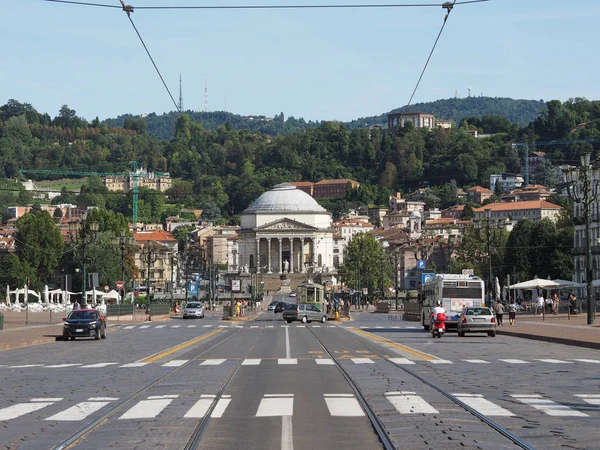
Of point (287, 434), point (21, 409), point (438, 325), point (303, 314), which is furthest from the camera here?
point (303, 314)

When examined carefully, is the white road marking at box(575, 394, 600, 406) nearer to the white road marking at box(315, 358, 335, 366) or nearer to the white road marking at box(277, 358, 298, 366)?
the white road marking at box(315, 358, 335, 366)

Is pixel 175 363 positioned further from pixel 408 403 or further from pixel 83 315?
pixel 83 315

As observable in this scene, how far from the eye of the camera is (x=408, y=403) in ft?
54.2

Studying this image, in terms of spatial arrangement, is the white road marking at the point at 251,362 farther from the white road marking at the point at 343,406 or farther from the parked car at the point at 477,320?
the parked car at the point at 477,320

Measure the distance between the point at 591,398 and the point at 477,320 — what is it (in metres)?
27.3

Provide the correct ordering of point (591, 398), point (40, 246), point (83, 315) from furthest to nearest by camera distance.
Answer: point (40, 246) < point (83, 315) < point (591, 398)

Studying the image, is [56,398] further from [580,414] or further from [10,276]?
[10,276]

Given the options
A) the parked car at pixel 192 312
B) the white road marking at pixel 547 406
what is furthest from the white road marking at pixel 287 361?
the parked car at pixel 192 312

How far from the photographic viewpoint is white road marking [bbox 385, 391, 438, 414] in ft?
50.7

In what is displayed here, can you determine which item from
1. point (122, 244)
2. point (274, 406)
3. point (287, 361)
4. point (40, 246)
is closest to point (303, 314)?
point (122, 244)

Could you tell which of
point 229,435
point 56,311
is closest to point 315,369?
point 229,435

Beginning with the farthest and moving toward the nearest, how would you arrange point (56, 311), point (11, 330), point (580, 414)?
point (56, 311) → point (11, 330) → point (580, 414)

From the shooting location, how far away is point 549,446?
40.2ft

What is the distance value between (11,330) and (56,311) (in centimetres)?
4036
